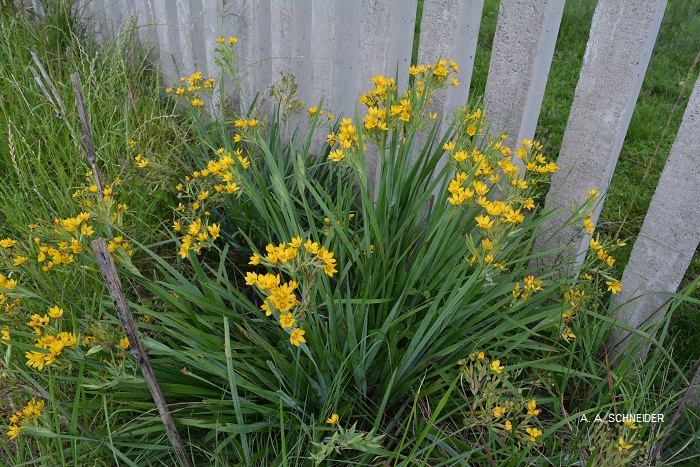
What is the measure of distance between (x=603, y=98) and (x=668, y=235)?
1.49 feet

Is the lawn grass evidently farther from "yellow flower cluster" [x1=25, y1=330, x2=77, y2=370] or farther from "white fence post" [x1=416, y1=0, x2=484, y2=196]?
"yellow flower cluster" [x1=25, y1=330, x2=77, y2=370]

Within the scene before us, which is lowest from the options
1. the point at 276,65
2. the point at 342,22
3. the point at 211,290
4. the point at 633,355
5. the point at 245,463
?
the point at 245,463

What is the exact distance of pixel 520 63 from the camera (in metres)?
1.93

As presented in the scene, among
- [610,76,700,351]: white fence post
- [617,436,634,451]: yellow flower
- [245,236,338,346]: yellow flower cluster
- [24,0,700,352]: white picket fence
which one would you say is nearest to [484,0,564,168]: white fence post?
[24,0,700,352]: white picket fence

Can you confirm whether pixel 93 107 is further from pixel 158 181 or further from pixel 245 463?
pixel 245 463

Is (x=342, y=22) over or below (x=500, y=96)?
over

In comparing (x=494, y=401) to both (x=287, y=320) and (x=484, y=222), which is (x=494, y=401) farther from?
(x=287, y=320)

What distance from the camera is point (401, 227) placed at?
179 cm

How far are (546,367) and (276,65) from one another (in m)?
1.86

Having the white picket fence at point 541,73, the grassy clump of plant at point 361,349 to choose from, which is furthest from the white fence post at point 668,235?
the grassy clump of plant at point 361,349

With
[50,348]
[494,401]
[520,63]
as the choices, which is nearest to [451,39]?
[520,63]

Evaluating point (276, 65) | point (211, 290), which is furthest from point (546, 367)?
point (276, 65)

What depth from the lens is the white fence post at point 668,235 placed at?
67.2 inches

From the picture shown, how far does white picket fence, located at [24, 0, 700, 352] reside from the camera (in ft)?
5.65
